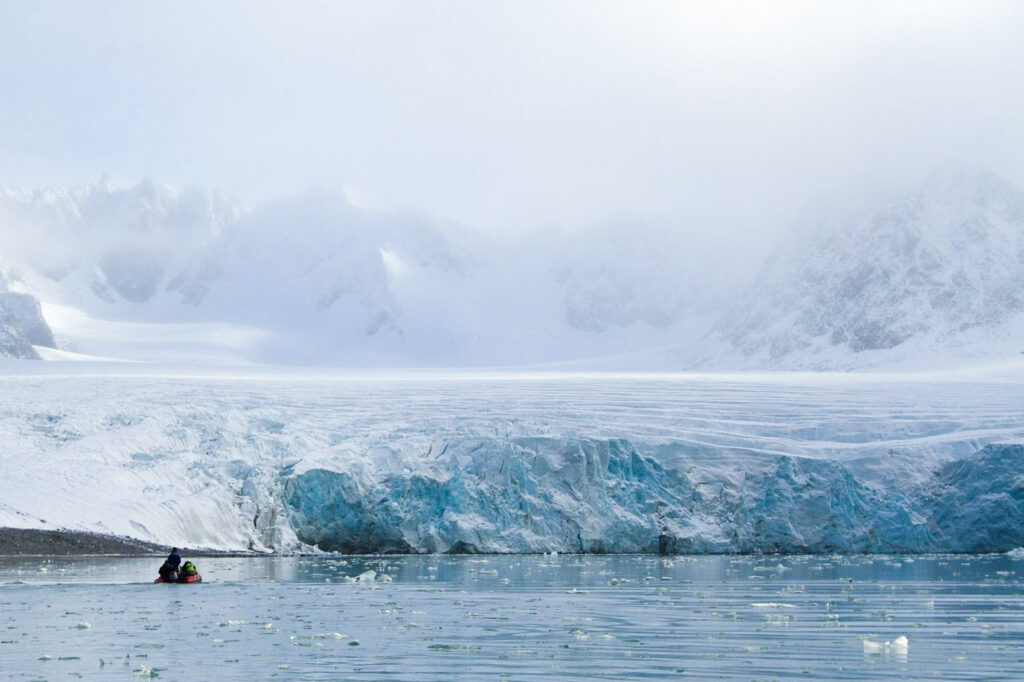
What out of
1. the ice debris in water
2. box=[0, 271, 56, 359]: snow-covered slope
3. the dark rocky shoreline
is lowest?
the dark rocky shoreline

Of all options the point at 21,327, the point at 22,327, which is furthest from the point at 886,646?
the point at 22,327

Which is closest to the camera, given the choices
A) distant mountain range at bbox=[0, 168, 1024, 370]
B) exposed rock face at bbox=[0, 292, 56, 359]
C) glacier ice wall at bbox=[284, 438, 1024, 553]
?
glacier ice wall at bbox=[284, 438, 1024, 553]

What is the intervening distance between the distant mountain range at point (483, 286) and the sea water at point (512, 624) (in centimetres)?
8657

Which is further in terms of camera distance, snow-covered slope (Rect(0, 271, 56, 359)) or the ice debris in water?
snow-covered slope (Rect(0, 271, 56, 359))

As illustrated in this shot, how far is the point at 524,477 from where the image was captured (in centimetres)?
4100

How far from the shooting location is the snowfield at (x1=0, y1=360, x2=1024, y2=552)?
39938mm

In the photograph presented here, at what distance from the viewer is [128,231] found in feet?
568

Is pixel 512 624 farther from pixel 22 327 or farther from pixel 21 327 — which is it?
pixel 22 327

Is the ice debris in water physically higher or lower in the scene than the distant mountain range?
lower

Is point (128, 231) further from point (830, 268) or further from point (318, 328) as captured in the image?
point (830, 268)

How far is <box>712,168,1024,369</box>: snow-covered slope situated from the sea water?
87654 mm

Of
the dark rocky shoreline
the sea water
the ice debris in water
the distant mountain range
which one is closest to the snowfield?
the dark rocky shoreline

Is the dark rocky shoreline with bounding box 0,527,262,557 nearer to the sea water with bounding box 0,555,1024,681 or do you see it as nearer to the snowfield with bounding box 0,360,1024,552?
the snowfield with bounding box 0,360,1024,552

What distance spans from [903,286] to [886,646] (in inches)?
4397
